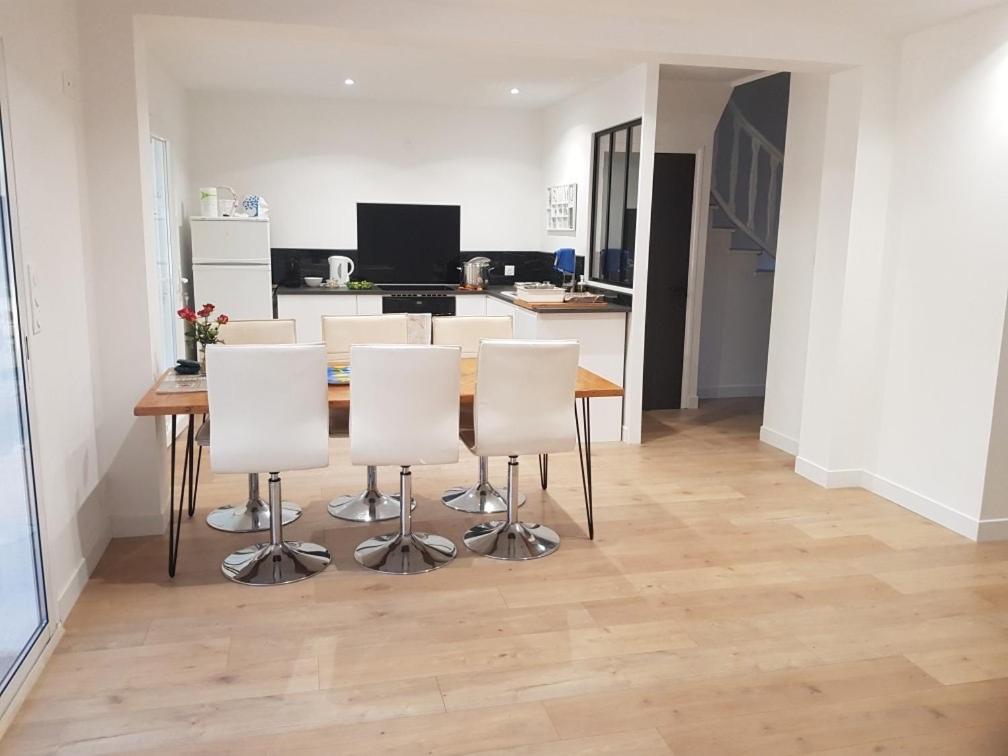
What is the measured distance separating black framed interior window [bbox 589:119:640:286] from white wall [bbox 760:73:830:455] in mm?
1032

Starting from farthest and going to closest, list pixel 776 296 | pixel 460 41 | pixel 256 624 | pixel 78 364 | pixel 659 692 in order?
pixel 776 296 < pixel 460 41 < pixel 78 364 < pixel 256 624 < pixel 659 692

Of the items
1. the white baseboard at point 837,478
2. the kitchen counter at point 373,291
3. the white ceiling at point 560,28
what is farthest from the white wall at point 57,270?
the white baseboard at point 837,478

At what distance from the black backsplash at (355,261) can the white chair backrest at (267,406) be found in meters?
4.20

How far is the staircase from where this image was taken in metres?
6.70

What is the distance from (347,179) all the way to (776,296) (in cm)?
398

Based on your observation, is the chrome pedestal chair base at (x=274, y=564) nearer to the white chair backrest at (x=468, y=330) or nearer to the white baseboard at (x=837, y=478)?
the white chair backrest at (x=468, y=330)

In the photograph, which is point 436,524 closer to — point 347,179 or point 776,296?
point 776,296

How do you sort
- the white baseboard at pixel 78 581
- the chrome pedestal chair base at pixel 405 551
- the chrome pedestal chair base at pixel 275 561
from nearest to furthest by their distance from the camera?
the white baseboard at pixel 78 581 < the chrome pedestal chair base at pixel 275 561 < the chrome pedestal chair base at pixel 405 551

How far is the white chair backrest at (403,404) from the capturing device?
3.21 m

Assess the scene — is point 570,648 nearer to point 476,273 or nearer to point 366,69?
point 366,69

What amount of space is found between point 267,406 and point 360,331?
135cm

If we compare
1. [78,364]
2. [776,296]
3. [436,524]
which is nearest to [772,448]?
[776,296]

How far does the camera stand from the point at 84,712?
246cm

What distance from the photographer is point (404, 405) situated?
10.7 ft
